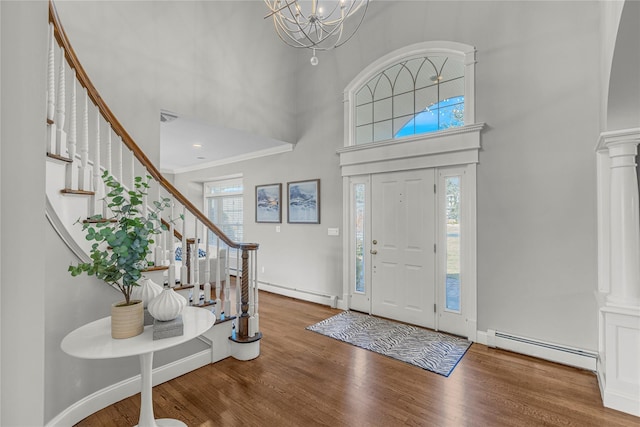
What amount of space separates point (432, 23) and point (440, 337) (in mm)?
3638

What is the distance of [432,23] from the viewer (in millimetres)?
3654

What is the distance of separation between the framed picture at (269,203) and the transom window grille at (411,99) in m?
1.77

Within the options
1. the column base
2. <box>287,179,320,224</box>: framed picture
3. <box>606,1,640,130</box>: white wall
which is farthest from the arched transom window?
the column base

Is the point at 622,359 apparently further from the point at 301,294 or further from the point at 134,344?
the point at 301,294

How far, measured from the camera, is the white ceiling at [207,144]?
13.5 feet

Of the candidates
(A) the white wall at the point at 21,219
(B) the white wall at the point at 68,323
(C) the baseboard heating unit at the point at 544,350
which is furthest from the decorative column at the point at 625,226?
(B) the white wall at the point at 68,323

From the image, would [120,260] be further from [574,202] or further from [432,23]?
[432,23]

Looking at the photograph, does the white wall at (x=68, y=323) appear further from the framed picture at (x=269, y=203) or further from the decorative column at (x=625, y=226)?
the decorative column at (x=625, y=226)

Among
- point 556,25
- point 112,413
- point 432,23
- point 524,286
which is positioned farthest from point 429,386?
point 432,23

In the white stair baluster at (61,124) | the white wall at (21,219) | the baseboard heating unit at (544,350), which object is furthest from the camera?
the baseboard heating unit at (544,350)

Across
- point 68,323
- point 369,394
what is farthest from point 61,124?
point 369,394

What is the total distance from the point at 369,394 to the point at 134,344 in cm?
168

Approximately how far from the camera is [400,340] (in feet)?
10.8

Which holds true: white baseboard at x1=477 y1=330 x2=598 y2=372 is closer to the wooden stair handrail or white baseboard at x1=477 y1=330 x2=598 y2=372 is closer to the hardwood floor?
the hardwood floor
